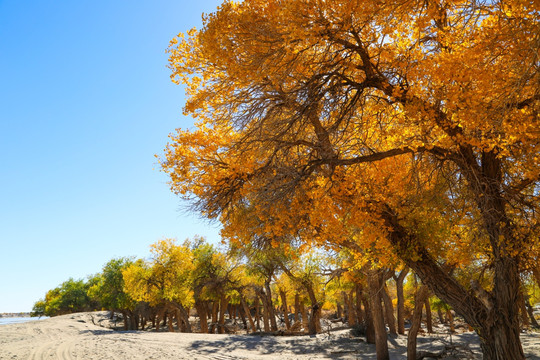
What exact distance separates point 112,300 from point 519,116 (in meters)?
44.1

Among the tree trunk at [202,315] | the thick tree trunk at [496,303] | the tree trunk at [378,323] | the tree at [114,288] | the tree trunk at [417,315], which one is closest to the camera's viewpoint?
the thick tree trunk at [496,303]

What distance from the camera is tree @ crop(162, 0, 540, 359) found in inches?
238

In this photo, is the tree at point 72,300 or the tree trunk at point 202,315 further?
the tree at point 72,300

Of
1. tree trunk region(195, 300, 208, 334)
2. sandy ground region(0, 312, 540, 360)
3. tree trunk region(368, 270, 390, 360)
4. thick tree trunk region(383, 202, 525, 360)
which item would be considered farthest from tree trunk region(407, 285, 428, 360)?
tree trunk region(195, 300, 208, 334)

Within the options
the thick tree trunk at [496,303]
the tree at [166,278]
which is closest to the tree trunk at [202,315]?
the tree at [166,278]

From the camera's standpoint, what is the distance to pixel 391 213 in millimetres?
9367

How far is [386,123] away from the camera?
27.6 feet

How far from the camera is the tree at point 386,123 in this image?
238 inches

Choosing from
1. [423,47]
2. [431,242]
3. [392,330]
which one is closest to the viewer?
[423,47]

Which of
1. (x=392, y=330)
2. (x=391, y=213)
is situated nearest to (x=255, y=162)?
(x=391, y=213)

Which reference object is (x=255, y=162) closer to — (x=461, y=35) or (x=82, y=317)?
(x=461, y=35)

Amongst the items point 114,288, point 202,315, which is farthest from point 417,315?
point 114,288

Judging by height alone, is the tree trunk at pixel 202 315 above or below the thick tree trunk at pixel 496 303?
below

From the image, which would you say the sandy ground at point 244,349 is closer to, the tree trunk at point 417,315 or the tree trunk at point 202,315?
the tree trunk at point 417,315
